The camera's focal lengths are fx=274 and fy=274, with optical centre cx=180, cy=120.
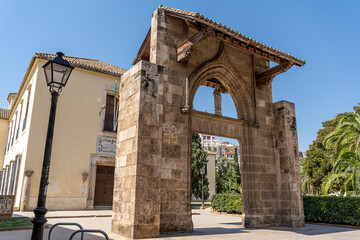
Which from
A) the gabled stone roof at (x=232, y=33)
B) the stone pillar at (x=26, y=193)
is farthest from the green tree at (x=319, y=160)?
the stone pillar at (x=26, y=193)

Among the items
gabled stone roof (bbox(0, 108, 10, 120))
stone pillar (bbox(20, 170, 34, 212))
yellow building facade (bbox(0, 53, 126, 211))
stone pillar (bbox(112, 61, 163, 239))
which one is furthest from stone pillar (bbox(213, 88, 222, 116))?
gabled stone roof (bbox(0, 108, 10, 120))

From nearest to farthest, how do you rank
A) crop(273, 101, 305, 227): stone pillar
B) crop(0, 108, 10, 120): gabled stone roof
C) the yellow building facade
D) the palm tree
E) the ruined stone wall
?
the ruined stone wall, crop(273, 101, 305, 227): stone pillar, the palm tree, the yellow building facade, crop(0, 108, 10, 120): gabled stone roof

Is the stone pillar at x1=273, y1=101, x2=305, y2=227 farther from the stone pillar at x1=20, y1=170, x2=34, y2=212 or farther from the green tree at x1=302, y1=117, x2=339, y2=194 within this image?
the green tree at x1=302, y1=117, x2=339, y2=194

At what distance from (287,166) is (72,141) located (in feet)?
36.1

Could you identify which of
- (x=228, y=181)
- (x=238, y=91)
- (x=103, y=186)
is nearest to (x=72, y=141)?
(x=103, y=186)

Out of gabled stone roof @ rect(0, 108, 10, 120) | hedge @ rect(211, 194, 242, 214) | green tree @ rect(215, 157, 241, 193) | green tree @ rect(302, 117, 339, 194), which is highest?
gabled stone roof @ rect(0, 108, 10, 120)

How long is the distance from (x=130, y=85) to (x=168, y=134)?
1759 mm

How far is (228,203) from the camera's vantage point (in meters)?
15.2

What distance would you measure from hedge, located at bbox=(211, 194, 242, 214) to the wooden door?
6225 mm

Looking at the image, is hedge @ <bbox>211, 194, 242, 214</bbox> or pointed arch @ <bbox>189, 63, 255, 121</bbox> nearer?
pointed arch @ <bbox>189, 63, 255, 121</bbox>

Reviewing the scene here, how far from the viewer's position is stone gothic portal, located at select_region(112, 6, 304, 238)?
273 inches

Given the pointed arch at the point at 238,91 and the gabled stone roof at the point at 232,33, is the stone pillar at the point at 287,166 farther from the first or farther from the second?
the gabled stone roof at the point at 232,33

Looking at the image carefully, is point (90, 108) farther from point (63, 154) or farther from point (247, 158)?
point (247, 158)

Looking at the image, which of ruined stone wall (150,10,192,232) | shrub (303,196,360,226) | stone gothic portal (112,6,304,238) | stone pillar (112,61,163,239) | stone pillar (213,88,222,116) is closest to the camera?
stone pillar (112,61,163,239)
